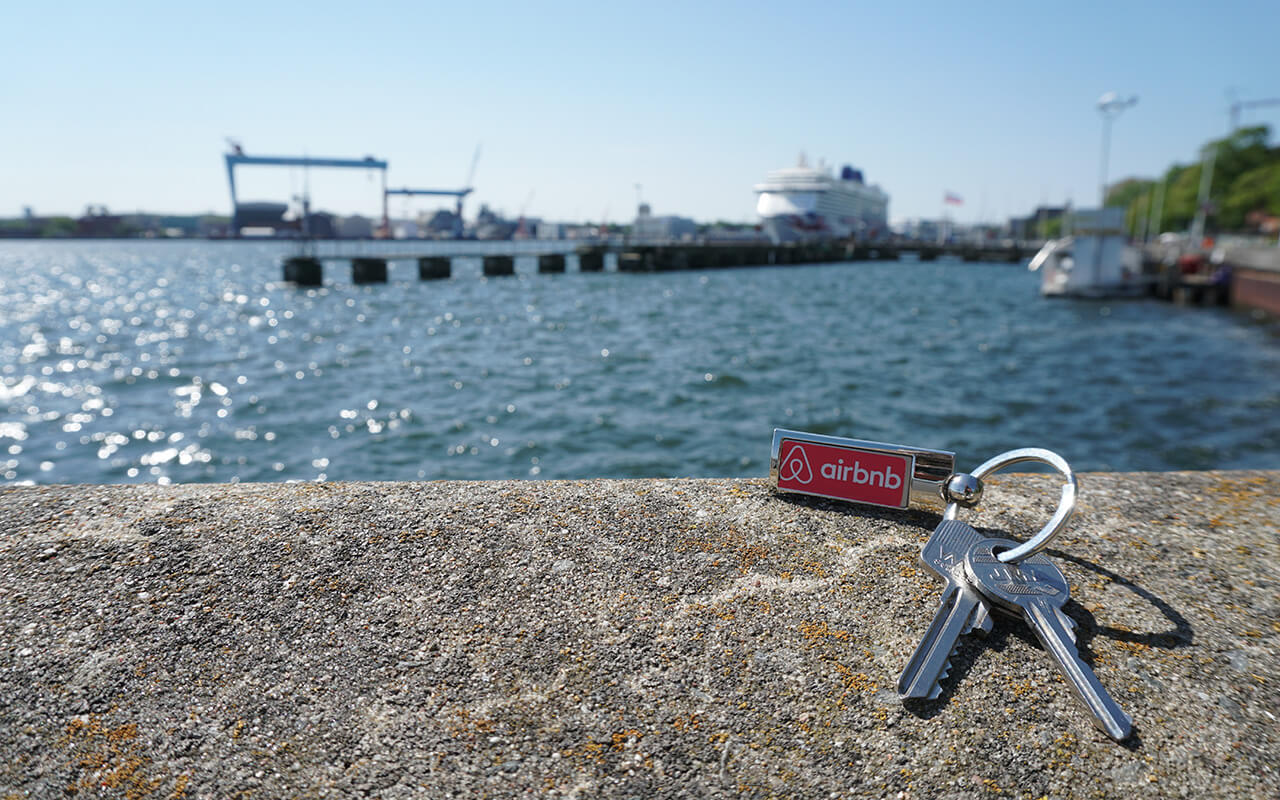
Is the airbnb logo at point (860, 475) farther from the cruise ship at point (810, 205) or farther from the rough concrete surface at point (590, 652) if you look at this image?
the cruise ship at point (810, 205)

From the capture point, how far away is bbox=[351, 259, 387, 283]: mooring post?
151 feet

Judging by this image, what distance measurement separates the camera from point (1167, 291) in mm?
42375

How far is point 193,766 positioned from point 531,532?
3.69ft

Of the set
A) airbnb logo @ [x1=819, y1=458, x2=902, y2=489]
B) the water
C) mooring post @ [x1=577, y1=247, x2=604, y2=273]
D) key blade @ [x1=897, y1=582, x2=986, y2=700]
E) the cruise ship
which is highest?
the cruise ship

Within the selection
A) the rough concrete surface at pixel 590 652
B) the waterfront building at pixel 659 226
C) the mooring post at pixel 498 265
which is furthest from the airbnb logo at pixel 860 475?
the waterfront building at pixel 659 226

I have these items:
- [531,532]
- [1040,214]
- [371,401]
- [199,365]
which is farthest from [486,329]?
[1040,214]

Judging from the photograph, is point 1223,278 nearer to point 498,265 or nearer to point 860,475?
point 498,265

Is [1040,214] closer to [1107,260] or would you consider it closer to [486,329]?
[1107,260]

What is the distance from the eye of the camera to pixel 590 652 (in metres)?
1.92

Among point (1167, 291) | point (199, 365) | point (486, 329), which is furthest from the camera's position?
point (1167, 291)

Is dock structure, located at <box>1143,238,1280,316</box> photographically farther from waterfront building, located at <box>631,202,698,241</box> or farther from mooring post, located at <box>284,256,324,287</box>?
waterfront building, located at <box>631,202,698,241</box>

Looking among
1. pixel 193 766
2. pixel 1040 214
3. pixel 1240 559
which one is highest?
pixel 1040 214

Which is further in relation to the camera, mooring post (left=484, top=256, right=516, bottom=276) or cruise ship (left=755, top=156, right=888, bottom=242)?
cruise ship (left=755, top=156, right=888, bottom=242)

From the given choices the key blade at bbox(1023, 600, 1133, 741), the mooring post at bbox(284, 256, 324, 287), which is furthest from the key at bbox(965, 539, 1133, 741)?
the mooring post at bbox(284, 256, 324, 287)
